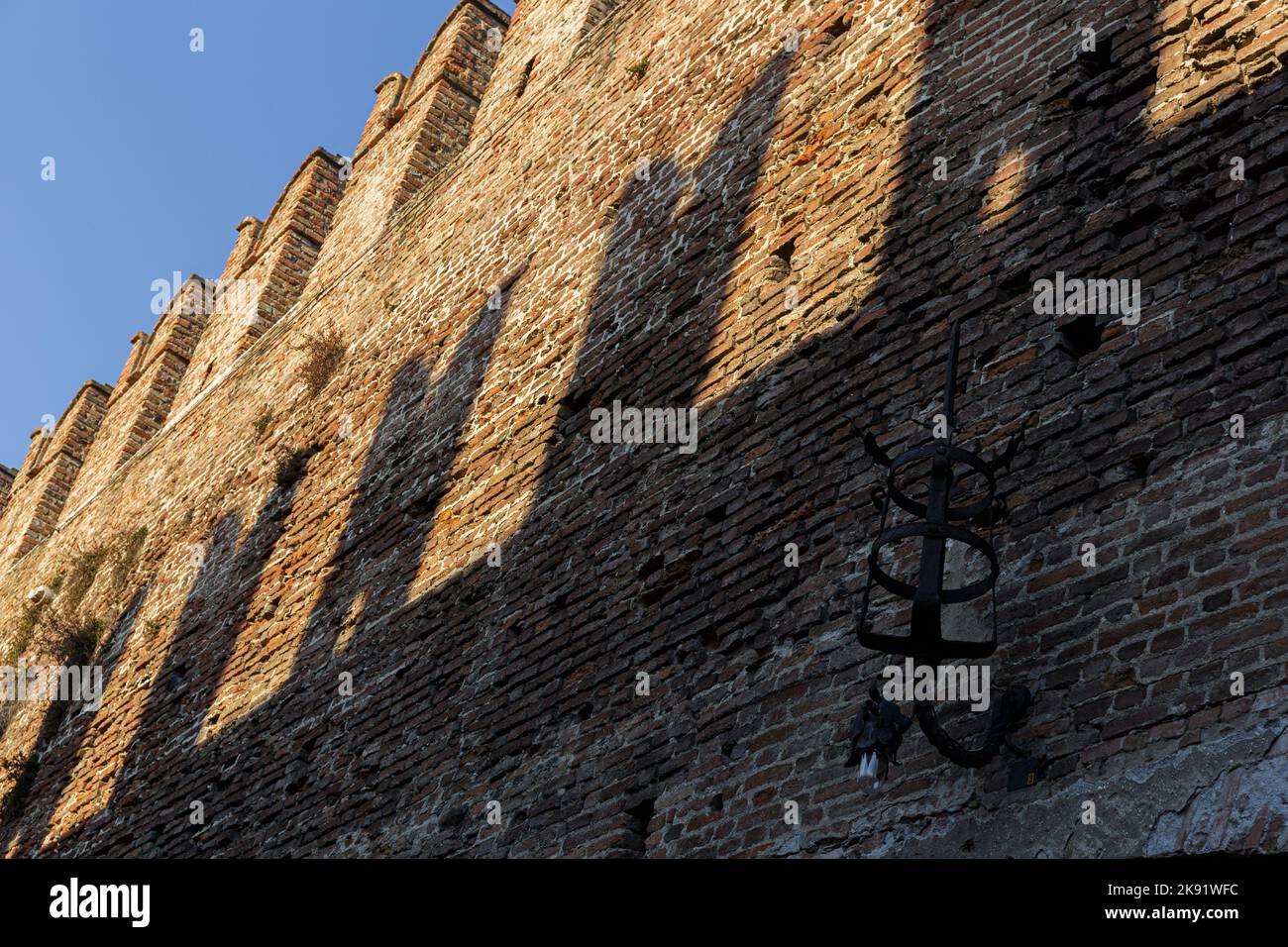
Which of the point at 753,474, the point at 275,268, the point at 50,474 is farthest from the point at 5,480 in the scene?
the point at 753,474

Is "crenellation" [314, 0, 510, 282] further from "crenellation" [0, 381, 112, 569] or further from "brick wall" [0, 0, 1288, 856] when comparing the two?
"crenellation" [0, 381, 112, 569]

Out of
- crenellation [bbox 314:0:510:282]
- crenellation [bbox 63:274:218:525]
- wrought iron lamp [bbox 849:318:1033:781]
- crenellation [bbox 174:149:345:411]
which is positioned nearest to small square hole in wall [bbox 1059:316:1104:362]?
wrought iron lamp [bbox 849:318:1033:781]

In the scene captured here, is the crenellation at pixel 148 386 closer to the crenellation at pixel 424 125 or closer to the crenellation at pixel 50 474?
the crenellation at pixel 50 474

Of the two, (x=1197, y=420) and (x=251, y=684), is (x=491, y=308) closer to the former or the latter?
(x=251, y=684)

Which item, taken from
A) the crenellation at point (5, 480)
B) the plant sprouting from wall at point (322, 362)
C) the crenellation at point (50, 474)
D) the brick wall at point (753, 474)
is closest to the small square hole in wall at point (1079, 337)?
the brick wall at point (753, 474)

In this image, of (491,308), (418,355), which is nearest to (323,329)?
(418,355)

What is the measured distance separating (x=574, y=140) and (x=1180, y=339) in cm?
570

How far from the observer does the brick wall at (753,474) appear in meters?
4.97

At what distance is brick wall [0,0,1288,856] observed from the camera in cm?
497

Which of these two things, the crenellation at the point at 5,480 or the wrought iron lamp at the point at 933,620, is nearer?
the wrought iron lamp at the point at 933,620

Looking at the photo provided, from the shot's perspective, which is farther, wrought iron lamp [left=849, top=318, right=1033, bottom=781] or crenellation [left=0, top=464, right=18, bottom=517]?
crenellation [left=0, top=464, right=18, bottom=517]

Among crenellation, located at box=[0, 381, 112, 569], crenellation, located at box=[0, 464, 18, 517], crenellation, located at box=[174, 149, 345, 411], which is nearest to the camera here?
crenellation, located at box=[174, 149, 345, 411]

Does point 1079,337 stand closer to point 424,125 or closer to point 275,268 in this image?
point 424,125

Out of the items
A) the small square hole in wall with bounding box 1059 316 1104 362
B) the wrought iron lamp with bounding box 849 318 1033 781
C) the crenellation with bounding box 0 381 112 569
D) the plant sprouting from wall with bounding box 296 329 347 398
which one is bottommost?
the wrought iron lamp with bounding box 849 318 1033 781
